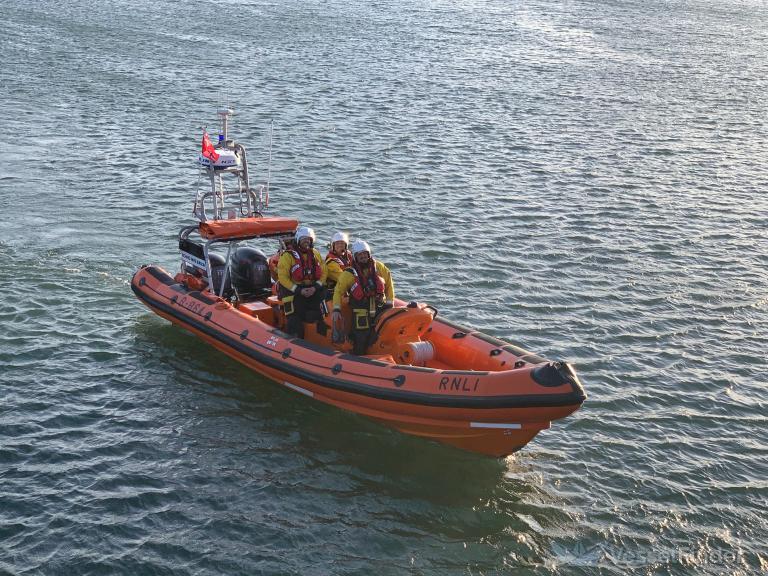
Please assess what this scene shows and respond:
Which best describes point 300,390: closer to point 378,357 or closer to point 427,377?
point 378,357

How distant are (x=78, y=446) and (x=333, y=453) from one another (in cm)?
258

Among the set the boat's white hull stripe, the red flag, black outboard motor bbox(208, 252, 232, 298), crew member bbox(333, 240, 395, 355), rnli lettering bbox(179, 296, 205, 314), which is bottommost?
the boat's white hull stripe

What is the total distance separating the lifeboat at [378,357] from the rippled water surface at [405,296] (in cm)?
50

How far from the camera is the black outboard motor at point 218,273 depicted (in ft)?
39.5

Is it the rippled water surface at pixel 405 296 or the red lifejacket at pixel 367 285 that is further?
the red lifejacket at pixel 367 285

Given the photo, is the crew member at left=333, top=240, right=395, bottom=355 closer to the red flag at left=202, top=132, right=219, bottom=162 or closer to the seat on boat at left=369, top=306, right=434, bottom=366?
the seat on boat at left=369, top=306, right=434, bottom=366

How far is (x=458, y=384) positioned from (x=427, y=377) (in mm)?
380

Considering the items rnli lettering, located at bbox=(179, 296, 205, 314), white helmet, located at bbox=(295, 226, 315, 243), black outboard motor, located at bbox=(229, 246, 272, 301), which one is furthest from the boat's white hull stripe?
black outboard motor, located at bbox=(229, 246, 272, 301)

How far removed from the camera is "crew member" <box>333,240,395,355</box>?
10109 mm

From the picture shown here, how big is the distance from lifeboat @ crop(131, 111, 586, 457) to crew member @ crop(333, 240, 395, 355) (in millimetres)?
160

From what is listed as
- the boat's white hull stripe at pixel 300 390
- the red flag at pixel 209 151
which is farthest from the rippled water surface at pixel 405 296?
the red flag at pixel 209 151

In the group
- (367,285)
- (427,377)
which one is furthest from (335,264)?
(427,377)

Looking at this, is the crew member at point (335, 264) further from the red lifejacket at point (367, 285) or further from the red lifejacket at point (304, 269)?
the red lifejacket at point (367, 285)

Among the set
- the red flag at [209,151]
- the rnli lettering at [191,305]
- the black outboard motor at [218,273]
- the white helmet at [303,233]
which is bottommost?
the rnli lettering at [191,305]
